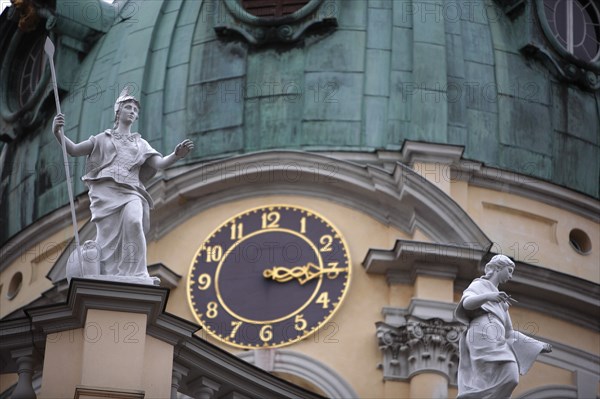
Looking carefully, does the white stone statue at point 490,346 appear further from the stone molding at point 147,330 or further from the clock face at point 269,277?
the clock face at point 269,277

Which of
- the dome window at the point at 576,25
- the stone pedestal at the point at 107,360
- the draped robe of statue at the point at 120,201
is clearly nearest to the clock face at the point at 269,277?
the dome window at the point at 576,25

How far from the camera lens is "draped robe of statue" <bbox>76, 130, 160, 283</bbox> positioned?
22484mm

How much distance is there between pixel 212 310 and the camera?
31.0 m

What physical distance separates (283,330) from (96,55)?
614 cm

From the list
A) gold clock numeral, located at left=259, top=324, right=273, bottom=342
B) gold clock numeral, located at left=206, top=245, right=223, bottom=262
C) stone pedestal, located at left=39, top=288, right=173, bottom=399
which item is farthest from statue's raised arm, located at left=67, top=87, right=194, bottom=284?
gold clock numeral, located at left=206, top=245, right=223, bottom=262

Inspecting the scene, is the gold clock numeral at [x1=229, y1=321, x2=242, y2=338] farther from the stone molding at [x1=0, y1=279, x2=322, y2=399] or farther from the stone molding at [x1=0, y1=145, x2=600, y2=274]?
the stone molding at [x1=0, y1=279, x2=322, y2=399]

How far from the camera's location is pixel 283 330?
30.7m

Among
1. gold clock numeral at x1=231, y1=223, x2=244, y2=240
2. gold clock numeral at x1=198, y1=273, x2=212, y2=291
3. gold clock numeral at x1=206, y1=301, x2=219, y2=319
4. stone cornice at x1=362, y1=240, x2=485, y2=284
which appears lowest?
gold clock numeral at x1=206, y1=301, x2=219, y2=319

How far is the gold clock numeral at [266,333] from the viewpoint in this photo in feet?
100

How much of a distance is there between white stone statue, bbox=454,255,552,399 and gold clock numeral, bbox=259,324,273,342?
27.8 feet

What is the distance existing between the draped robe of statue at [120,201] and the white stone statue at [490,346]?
9.69ft

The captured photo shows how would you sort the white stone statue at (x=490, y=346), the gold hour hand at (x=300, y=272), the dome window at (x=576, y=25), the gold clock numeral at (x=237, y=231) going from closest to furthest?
the white stone statue at (x=490, y=346), the gold hour hand at (x=300, y=272), the gold clock numeral at (x=237, y=231), the dome window at (x=576, y=25)

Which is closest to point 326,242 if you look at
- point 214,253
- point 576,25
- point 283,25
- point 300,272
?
point 300,272

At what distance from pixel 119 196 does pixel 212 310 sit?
8.27 m
